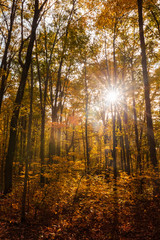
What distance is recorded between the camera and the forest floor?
15.4 ft

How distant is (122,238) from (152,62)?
11.4 meters

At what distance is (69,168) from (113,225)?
105 inches

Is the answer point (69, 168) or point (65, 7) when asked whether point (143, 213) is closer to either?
point (69, 168)

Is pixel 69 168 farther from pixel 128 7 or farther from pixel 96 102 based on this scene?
pixel 96 102

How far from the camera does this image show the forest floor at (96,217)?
468 centimetres

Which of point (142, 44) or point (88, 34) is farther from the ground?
point (88, 34)

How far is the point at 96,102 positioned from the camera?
1730 cm

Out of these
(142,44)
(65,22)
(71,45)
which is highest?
(65,22)

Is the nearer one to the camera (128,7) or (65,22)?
(128,7)

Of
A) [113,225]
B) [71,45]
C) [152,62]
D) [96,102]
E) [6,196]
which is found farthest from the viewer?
[96,102]

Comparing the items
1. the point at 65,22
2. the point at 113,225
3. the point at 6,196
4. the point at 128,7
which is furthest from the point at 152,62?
the point at 6,196

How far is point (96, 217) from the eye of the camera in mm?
5527

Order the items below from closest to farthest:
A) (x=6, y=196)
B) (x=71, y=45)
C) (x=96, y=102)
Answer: (x=6, y=196)
(x=71, y=45)
(x=96, y=102)

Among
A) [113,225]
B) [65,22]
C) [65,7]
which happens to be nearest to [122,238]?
[113,225]
